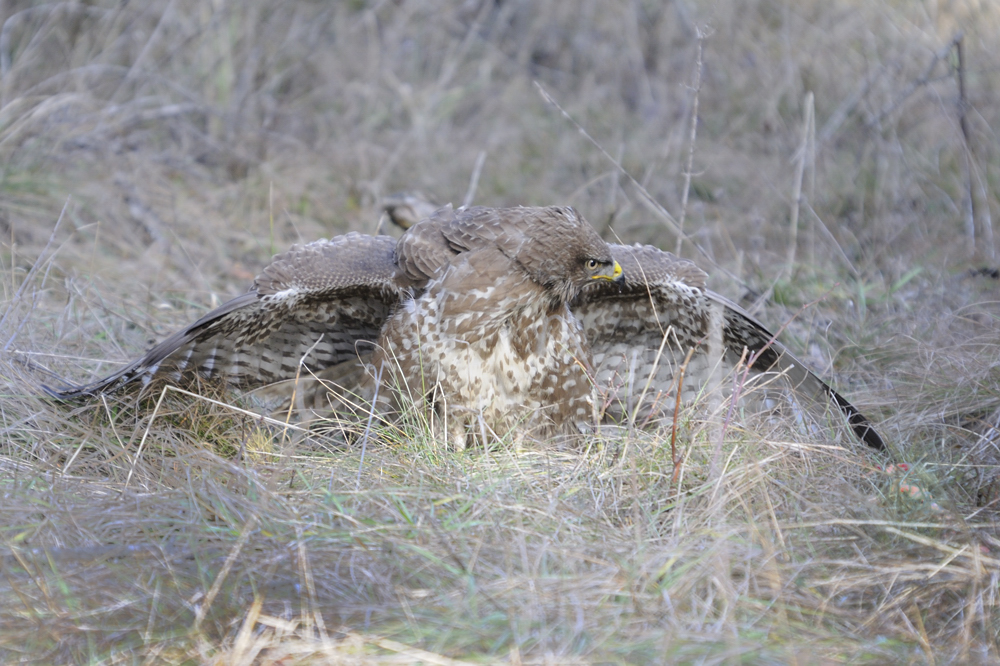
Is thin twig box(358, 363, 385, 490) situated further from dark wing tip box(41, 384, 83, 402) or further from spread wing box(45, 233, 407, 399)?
dark wing tip box(41, 384, 83, 402)

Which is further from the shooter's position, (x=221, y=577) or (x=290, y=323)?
(x=290, y=323)

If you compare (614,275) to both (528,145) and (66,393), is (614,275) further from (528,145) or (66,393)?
(528,145)

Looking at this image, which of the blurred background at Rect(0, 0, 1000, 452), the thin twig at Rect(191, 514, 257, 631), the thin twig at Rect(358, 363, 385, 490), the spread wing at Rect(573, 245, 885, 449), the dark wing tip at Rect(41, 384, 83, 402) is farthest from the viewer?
the blurred background at Rect(0, 0, 1000, 452)

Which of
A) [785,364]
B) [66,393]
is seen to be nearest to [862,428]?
[785,364]

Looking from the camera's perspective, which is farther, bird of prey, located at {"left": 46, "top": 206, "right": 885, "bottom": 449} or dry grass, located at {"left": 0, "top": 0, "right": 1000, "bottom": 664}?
bird of prey, located at {"left": 46, "top": 206, "right": 885, "bottom": 449}

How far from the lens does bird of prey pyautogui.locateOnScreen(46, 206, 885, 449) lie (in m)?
3.38

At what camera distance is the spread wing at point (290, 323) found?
10.7ft

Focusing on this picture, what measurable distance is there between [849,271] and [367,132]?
12.7 ft

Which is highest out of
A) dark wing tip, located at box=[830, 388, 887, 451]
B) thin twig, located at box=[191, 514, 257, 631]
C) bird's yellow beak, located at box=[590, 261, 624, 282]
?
bird's yellow beak, located at box=[590, 261, 624, 282]

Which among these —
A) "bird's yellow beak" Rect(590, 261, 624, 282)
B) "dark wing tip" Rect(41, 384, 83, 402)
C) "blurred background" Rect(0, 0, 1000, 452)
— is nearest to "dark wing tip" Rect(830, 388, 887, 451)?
"blurred background" Rect(0, 0, 1000, 452)

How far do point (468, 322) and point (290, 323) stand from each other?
75 cm

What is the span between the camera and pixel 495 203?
6.51m

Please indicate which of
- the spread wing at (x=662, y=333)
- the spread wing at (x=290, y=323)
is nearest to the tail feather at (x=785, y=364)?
the spread wing at (x=662, y=333)

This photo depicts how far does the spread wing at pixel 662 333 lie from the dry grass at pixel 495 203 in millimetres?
271
